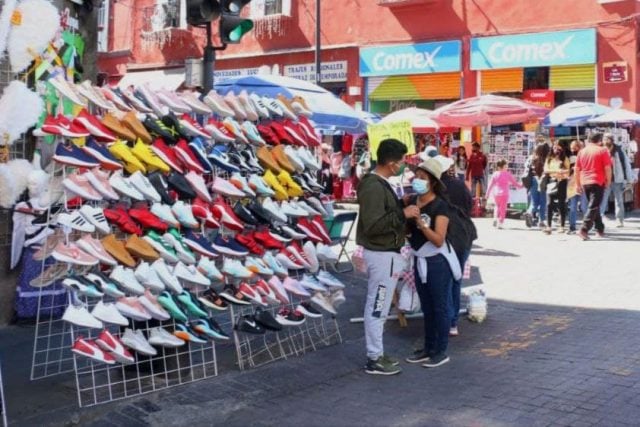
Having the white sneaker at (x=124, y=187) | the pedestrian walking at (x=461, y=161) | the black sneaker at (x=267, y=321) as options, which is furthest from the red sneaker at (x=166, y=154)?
the pedestrian walking at (x=461, y=161)

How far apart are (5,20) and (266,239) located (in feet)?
9.41

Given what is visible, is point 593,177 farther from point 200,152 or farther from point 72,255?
point 72,255

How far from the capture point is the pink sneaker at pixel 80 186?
202 inches

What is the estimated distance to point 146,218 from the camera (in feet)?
17.8

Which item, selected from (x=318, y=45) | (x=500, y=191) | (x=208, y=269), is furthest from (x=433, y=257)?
(x=318, y=45)

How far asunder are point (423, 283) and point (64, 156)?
2.92 meters

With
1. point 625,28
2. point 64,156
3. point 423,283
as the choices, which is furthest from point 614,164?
point 64,156

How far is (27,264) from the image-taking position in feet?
24.5

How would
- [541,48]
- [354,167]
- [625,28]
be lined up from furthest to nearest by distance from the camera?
[354,167] → [541,48] → [625,28]

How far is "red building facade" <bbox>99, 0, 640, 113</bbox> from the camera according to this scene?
18.8 meters

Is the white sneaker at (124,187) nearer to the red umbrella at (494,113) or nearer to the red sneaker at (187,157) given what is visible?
the red sneaker at (187,157)

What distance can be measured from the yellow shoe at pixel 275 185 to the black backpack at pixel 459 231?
137 centimetres

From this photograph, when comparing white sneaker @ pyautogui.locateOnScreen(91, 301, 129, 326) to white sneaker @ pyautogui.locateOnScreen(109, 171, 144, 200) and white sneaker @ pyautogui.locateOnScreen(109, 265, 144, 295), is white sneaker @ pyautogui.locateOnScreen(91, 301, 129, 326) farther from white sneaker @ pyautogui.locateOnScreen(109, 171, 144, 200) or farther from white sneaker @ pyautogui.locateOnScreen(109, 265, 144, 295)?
white sneaker @ pyautogui.locateOnScreen(109, 171, 144, 200)

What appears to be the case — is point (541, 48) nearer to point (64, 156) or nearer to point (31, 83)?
point (31, 83)
